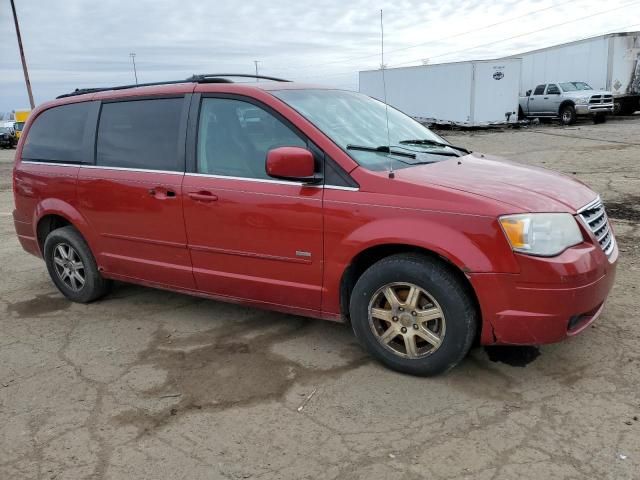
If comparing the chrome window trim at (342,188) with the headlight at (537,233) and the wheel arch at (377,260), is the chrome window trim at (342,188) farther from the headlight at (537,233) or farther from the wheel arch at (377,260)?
the headlight at (537,233)

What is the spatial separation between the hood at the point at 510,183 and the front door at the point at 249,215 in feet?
2.23

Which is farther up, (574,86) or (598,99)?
(574,86)

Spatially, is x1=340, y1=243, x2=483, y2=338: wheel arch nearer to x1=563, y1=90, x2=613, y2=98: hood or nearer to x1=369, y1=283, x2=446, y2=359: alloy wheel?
x1=369, y1=283, x2=446, y2=359: alloy wheel

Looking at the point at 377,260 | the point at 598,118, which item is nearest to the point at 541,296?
the point at 377,260

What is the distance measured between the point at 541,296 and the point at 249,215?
1.82 m

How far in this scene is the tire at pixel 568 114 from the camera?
2428 centimetres

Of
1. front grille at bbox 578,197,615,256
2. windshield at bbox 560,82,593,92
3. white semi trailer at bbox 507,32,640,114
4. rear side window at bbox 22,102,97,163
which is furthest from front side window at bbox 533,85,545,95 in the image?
rear side window at bbox 22,102,97,163

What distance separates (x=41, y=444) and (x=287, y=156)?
6.61 feet

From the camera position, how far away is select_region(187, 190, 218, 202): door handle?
378 cm

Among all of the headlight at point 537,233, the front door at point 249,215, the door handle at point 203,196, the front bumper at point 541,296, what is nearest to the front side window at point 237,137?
the front door at point 249,215

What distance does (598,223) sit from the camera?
334 centimetres

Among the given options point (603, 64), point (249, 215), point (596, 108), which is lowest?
point (596, 108)

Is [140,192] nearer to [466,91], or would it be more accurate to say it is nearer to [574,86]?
[466,91]

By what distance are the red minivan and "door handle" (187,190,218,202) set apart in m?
0.01
